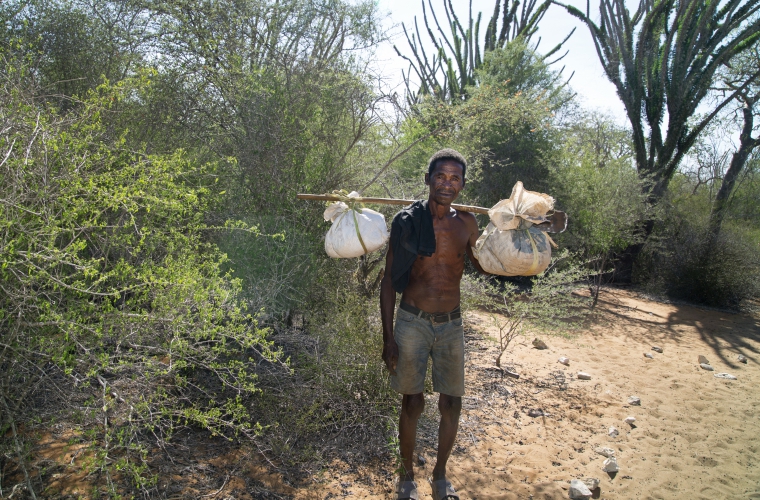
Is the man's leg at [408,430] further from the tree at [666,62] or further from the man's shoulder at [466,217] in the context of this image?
the tree at [666,62]

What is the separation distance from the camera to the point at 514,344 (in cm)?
637

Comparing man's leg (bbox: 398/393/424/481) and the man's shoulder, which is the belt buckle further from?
the man's shoulder

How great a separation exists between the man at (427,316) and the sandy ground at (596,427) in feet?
1.35

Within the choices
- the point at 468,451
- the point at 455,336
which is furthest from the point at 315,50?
the point at 468,451

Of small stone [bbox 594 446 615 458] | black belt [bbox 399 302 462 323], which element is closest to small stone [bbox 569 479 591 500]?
small stone [bbox 594 446 615 458]

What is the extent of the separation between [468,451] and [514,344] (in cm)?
304

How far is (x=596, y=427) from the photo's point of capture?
13.9 ft

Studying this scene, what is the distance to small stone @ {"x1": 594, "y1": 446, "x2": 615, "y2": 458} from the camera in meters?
3.73

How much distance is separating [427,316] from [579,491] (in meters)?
1.53

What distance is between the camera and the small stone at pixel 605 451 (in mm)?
3734

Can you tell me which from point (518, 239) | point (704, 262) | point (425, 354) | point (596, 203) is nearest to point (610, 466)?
point (425, 354)

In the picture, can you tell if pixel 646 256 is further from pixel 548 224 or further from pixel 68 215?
pixel 68 215

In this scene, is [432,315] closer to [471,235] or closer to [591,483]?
[471,235]

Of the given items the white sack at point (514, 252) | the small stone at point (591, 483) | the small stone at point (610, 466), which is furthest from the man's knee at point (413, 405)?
the small stone at point (610, 466)
